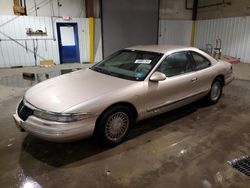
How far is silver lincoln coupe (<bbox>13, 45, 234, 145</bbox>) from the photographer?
7.04 feet

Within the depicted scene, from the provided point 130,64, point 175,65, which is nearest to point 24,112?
point 130,64

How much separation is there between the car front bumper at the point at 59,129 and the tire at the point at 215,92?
261cm

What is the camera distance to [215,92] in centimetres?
404

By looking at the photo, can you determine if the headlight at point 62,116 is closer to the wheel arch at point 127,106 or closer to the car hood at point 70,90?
the car hood at point 70,90

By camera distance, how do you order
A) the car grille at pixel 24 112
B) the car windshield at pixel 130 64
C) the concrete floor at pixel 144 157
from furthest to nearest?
the car windshield at pixel 130 64
the car grille at pixel 24 112
the concrete floor at pixel 144 157

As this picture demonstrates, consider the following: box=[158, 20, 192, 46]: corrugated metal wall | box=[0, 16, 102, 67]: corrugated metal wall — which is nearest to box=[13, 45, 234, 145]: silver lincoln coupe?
box=[0, 16, 102, 67]: corrugated metal wall

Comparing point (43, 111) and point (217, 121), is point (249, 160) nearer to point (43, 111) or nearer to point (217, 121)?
point (217, 121)

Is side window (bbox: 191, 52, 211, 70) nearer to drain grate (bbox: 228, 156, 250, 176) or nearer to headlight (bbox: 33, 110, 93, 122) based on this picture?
drain grate (bbox: 228, 156, 250, 176)

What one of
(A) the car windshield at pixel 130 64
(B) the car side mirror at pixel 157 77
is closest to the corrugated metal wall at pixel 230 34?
(A) the car windshield at pixel 130 64

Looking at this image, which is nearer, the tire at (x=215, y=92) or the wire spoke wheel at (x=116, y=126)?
the wire spoke wheel at (x=116, y=126)

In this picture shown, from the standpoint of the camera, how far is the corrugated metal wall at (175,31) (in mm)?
11402

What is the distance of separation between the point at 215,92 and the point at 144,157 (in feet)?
7.94

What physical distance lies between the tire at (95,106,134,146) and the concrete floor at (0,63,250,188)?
4.9 inches

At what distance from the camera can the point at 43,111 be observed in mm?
2154
